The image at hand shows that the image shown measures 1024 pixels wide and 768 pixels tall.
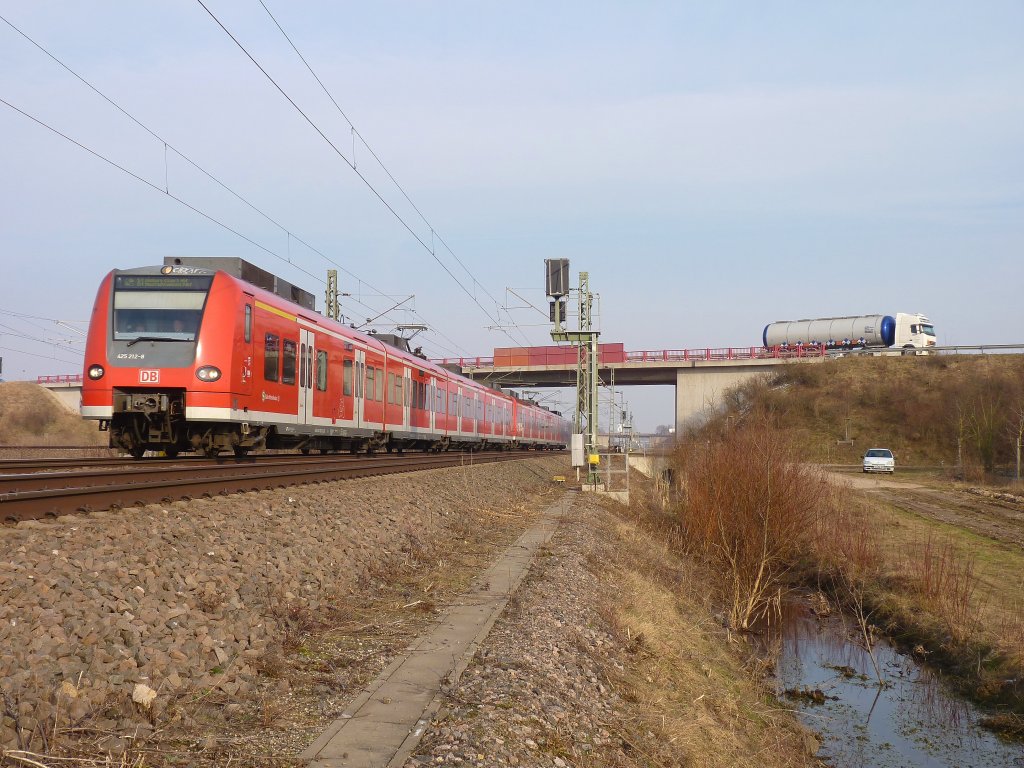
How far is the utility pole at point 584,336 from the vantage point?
2556 centimetres

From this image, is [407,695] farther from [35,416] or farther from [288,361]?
[35,416]

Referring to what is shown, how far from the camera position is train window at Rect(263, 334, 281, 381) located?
16.2 metres

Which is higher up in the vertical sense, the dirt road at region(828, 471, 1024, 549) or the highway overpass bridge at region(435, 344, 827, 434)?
the highway overpass bridge at region(435, 344, 827, 434)

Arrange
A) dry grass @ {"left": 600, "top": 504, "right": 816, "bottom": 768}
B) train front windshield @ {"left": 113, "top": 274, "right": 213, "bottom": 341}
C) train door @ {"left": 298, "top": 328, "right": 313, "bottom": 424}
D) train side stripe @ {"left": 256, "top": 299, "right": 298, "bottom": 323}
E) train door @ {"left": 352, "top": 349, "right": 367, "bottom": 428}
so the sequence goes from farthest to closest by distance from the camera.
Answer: train door @ {"left": 352, "top": 349, "right": 367, "bottom": 428}
train door @ {"left": 298, "top": 328, "right": 313, "bottom": 424}
train side stripe @ {"left": 256, "top": 299, "right": 298, "bottom": 323}
train front windshield @ {"left": 113, "top": 274, "right": 213, "bottom": 341}
dry grass @ {"left": 600, "top": 504, "right": 816, "bottom": 768}

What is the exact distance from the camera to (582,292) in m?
27.2

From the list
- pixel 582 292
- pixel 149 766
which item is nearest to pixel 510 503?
pixel 582 292

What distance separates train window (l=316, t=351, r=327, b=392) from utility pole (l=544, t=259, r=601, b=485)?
797 centimetres

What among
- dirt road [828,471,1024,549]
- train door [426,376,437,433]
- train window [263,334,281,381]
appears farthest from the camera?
train door [426,376,437,433]

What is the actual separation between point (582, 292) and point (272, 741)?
75.7 ft

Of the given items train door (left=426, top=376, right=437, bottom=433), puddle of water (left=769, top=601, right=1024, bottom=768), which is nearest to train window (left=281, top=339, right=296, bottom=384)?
puddle of water (left=769, top=601, right=1024, bottom=768)

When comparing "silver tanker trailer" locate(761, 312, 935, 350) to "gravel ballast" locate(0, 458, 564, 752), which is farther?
"silver tanker trailer" locate(761, 312, 935, 350)

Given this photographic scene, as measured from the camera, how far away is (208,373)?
46.8ft

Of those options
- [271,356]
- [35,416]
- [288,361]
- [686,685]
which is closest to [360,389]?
[288,361]

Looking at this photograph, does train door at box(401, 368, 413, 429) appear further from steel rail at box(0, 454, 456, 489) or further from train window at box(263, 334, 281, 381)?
steel rail at box(0, 454, 456, 489)
